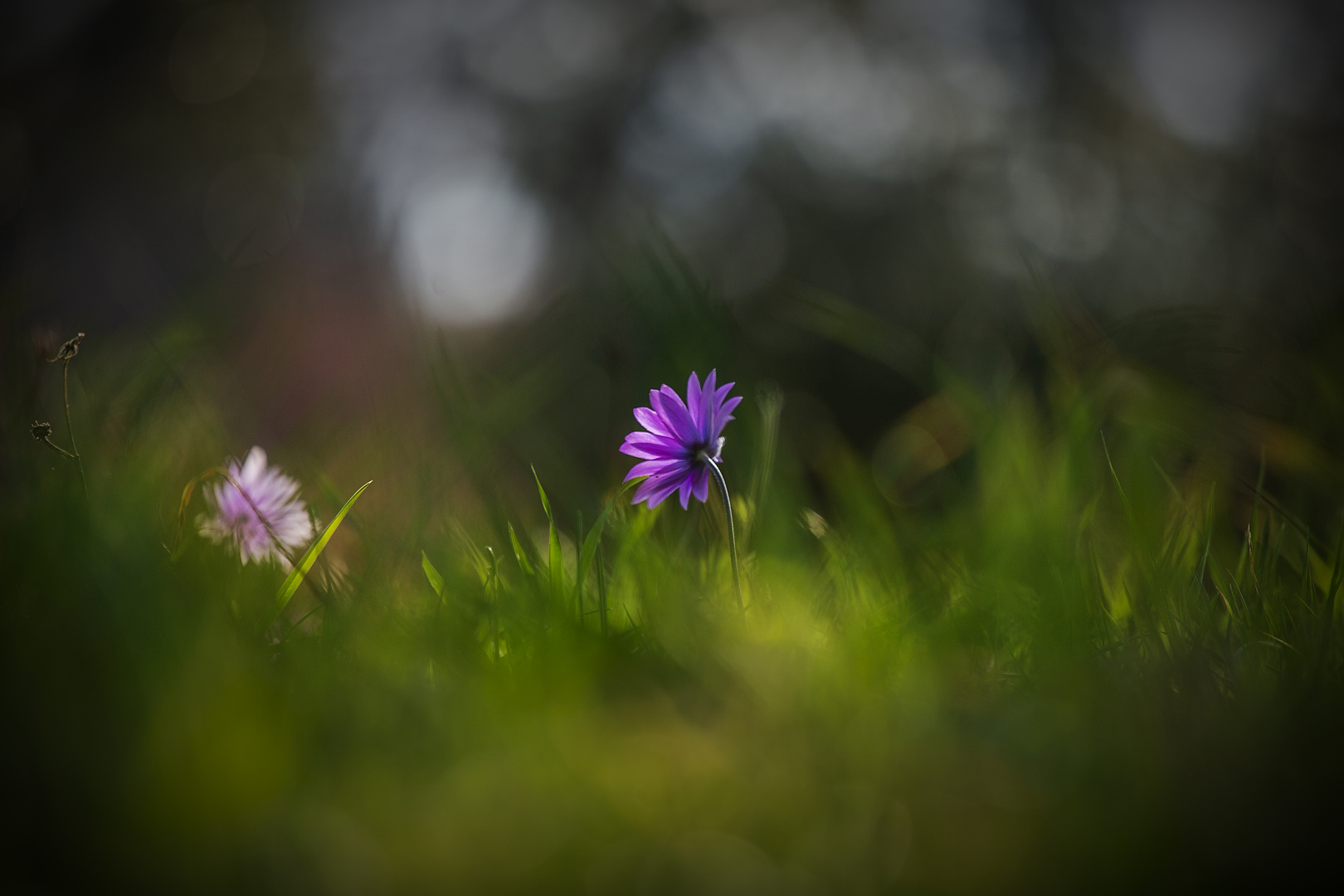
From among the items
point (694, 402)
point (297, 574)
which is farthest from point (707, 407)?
point (297, 574)

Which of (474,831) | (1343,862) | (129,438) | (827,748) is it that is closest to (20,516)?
(129,438)

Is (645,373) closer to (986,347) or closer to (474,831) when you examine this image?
(986,347)

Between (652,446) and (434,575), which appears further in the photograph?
(652,446)

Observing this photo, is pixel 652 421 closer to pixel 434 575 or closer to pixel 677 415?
pixel 677 415

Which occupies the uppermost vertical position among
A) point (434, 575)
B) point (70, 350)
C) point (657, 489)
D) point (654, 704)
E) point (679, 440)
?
point (679, 440)

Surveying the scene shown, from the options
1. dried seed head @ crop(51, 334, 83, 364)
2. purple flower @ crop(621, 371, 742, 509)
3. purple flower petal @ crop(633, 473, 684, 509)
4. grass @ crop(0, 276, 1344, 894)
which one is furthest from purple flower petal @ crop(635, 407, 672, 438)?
dried seed head @ crop(51, 334, 83, 364)

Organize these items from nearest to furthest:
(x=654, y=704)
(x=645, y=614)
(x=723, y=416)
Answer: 1. (x=654, y=704)
2. (x=645, y=614)
3. (x=723, y=416)
